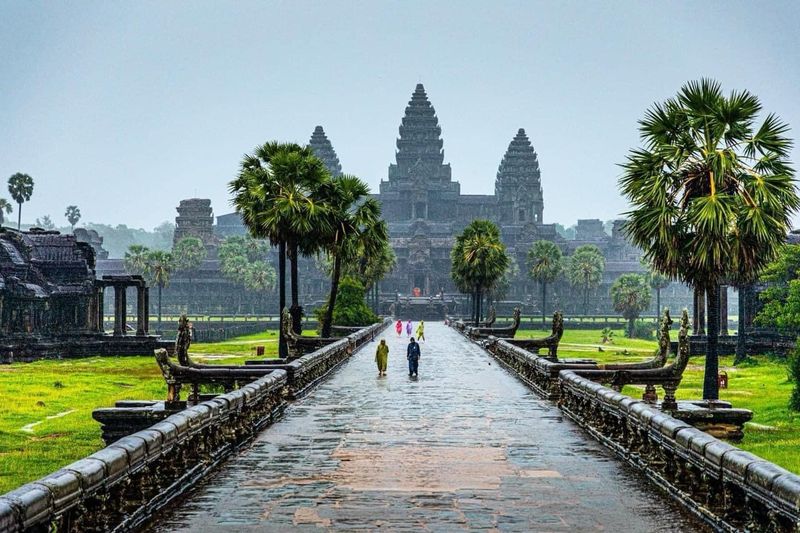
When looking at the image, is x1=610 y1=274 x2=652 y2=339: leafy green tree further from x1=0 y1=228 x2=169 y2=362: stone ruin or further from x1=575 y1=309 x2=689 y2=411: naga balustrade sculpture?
x1=575 y1=309 x2=689 y2=411: naga balustrade sculpture

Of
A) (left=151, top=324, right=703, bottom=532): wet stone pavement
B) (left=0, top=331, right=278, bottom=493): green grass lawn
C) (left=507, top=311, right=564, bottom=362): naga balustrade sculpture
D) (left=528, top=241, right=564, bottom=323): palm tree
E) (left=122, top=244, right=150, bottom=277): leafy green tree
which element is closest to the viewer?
(left=151, top=324, right=703, bottom=532): wet stone pavement

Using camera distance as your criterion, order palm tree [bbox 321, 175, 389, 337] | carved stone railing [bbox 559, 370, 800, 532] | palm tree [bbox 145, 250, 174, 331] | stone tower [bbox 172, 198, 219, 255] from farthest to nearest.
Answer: stone tower [bbox 172, 198, 219, 255], palm tree [bbox 145, 250, 174, 331], palm tree [bbox 321, 175, 389, 337], carved stone railing [bbox 559, 370, 800, 532]

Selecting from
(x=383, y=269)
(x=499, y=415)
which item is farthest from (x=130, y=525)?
(x=383, y=269)

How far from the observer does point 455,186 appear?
7352 inches

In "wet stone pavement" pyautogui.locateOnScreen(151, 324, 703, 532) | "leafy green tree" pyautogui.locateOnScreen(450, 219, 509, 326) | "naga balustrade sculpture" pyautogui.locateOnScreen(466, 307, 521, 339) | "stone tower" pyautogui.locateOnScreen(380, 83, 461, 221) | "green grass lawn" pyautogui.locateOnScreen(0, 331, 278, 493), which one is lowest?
"green grass lawn" pyautogui.locateOnScreen(0, 331, 278, 493)

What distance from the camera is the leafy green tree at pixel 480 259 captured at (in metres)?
80.1

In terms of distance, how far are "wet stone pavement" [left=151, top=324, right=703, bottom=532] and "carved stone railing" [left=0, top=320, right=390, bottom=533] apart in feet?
1.00

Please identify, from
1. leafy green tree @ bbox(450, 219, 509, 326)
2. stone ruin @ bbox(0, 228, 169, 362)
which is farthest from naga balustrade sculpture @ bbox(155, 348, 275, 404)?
leafy green tree @ bbox(450, 219, 509, 326)

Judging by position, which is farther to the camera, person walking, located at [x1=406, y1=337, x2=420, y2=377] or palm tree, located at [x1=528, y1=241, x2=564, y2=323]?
palm tree, located at [x1=528, y1=241, x2=564, y2=323]

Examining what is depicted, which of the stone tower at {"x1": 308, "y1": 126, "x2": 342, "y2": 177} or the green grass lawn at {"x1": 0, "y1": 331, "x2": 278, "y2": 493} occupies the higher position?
the stone tower at {"x1": 308, "y1": 126, "x2": 342, "y2": 177}

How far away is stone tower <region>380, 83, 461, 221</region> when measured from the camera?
595ft

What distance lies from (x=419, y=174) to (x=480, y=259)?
103 meters

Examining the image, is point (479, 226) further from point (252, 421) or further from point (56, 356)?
point (252, 421)

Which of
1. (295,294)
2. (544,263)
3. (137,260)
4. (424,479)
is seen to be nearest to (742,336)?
(295,294)
